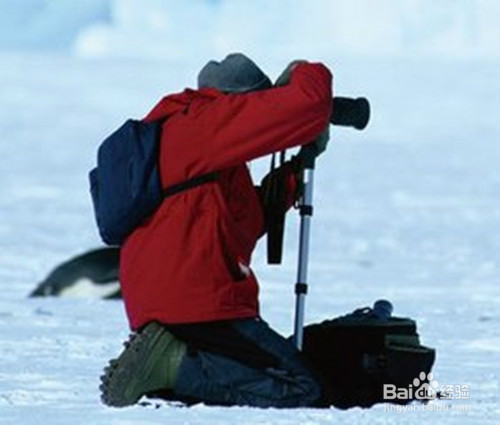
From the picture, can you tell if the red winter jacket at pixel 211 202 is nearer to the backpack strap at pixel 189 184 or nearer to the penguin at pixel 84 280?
the backpack strap at pixel 189 184

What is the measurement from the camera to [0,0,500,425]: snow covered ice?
5656 mm

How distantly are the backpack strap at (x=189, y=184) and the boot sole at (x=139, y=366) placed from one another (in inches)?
14.1

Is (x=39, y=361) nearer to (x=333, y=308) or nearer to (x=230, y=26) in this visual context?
(x=333, y=308)

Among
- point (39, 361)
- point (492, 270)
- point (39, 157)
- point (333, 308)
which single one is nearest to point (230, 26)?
point (39, 157)

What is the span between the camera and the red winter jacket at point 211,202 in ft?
14.9

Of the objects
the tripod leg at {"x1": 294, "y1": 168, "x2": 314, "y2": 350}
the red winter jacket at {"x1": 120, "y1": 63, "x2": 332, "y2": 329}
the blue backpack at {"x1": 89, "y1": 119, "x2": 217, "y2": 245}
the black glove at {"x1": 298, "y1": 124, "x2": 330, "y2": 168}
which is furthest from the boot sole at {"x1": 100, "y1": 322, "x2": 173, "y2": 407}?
the black glove at {"x1": 298, "y1": 124, "x2": 330, "y2": 168}

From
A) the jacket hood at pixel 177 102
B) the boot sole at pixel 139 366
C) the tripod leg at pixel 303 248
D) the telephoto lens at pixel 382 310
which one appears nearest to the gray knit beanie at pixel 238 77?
the jacket hood at pixel 177 102

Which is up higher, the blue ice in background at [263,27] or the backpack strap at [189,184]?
the blue ice in background at [263,27]

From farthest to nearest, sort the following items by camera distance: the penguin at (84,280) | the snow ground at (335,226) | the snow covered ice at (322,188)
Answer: the penguin at (84,280), the snow covered ice at (322,188), the snow ground at (335,226)

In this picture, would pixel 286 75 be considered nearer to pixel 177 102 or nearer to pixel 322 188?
pixel 177 102

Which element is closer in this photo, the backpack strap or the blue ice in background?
the backpack strap

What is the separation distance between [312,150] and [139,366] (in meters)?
0.79

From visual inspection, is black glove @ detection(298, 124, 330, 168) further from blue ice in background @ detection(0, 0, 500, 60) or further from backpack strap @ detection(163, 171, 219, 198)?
blue ice in background @ detection(0, 0, 500, 60)

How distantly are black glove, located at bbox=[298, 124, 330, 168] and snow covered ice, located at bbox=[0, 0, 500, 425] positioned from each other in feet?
2.43
